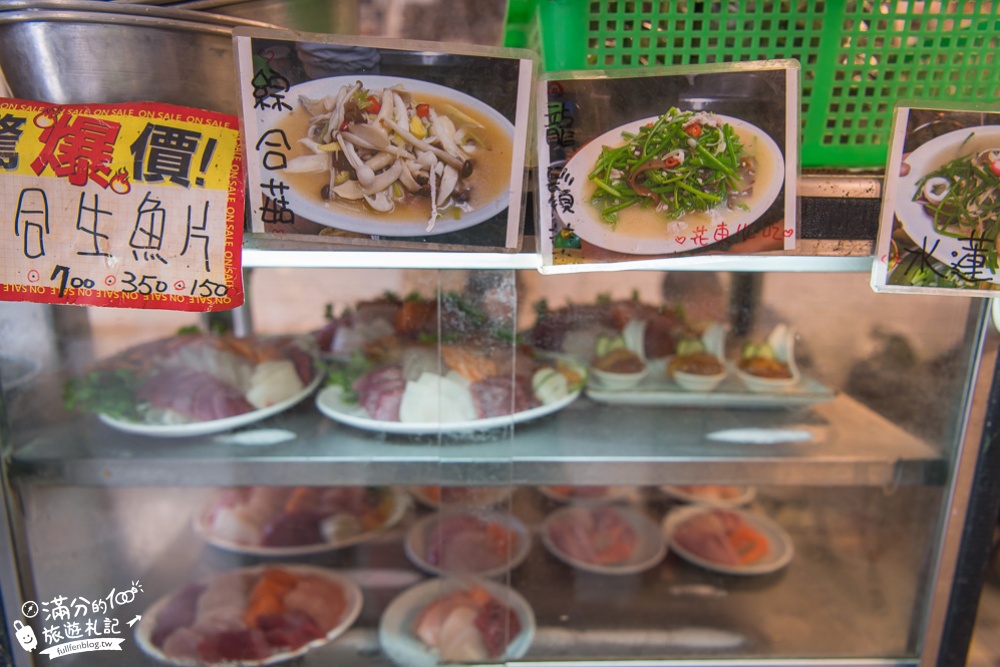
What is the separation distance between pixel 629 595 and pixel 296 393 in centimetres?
88

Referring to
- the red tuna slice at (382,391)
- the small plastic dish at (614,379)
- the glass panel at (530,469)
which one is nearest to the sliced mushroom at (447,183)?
the glass panel at (530,469)

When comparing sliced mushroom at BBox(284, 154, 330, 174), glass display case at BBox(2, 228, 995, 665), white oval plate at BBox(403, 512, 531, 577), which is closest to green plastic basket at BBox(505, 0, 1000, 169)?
glass display case at BBox(2, 228, 995, 665)

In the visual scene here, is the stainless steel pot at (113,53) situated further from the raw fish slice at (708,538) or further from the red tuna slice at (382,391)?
the raw fish slice at (708,538)

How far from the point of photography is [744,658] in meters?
1.06

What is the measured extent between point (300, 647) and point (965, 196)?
1298mm

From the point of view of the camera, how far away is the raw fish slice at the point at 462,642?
3.31ft

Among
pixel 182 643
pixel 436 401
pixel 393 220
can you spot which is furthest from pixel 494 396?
pixel 182 643

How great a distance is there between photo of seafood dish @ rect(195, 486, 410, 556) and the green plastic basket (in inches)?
42.4

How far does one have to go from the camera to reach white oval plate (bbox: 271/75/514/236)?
0.61 m

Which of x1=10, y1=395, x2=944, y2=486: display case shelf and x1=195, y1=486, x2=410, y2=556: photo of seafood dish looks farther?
x1=195, y1=486, x2=410, y2=556: photo of seafood dish

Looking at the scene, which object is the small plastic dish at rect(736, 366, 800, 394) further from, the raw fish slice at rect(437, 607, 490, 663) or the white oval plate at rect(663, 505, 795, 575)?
the raw fish slice at rect(437, 607, 490, 663)

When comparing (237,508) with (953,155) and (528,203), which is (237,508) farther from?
(953,155)

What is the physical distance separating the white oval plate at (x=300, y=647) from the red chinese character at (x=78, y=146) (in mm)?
782

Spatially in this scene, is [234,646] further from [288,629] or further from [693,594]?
[693,594]
